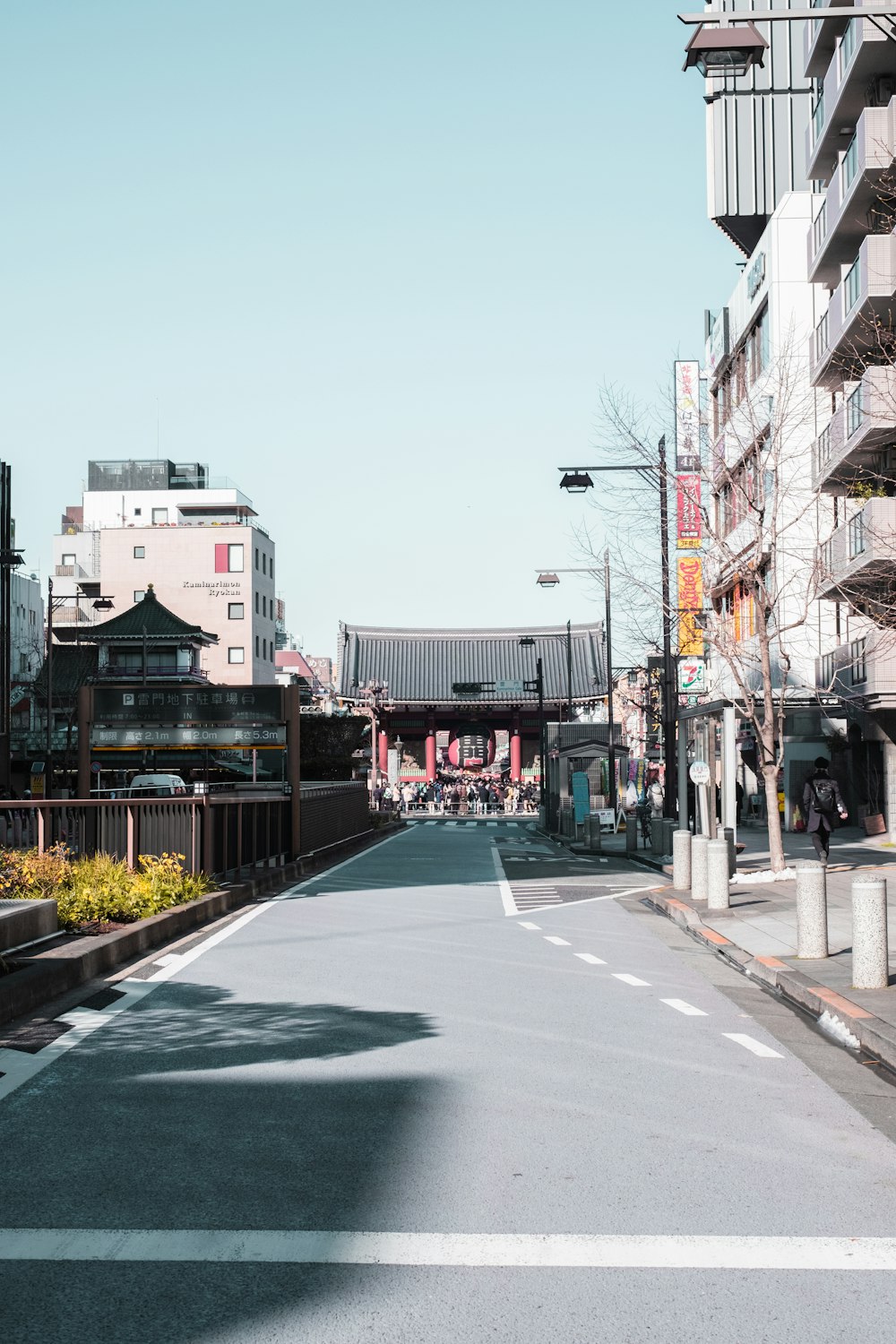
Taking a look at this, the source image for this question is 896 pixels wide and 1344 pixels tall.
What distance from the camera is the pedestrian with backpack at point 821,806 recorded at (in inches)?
811

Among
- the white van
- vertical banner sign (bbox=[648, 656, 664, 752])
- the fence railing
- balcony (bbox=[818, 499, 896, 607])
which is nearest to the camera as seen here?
the fence railing

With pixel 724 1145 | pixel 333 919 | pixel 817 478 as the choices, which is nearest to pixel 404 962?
pixel 333 919

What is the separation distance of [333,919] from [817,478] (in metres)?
23.3

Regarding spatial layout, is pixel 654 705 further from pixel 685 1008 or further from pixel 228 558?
pixel 685 1008

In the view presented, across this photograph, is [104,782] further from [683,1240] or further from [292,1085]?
[683,1240]

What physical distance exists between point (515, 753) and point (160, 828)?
230 feet

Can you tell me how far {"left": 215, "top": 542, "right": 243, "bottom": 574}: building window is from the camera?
316ft

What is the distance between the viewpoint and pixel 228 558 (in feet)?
316

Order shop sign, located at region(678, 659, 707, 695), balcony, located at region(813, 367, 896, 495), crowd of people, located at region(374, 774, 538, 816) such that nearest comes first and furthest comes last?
balcony, located at region(813, 367, 896, 495)
shop sign, located at region(678, 659, 707, 695)
crowd of people, located at region(374, 774, 538, 816)

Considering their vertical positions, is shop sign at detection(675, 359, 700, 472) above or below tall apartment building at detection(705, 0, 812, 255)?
below

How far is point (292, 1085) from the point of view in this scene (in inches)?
299

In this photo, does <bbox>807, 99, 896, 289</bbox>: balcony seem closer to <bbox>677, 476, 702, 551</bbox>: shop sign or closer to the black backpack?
<bbox>677, 476, 702, 551</bbox>: shop sign

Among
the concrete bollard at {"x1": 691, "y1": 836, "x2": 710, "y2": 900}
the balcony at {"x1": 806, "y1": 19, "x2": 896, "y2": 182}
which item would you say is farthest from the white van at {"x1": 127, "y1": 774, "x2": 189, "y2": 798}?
the balcony at {"x1": 806, "y1": 19, "x2": 896, "y2": 182}

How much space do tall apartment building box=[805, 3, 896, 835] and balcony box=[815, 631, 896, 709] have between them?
0.04m
